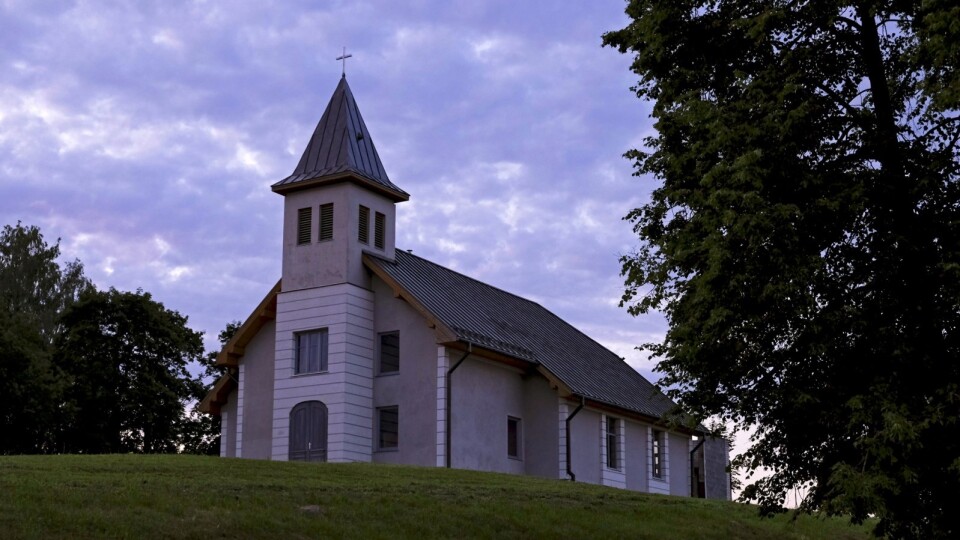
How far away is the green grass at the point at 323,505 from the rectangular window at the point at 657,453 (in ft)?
47.4

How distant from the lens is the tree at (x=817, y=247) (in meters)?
17.1

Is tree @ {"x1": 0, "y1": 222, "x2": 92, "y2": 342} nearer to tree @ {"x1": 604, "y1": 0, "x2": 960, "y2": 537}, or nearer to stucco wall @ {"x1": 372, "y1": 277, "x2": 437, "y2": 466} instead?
stucco wall @ {"x1": 372, "y1": 277, "x2": 437, "y2": 466}

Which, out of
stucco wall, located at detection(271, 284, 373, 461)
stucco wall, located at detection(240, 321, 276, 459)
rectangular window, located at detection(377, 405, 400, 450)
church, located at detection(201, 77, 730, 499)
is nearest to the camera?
stucco wall, located at detection(271, 284, 373, 461)

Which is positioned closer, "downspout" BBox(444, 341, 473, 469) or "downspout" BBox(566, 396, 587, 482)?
"downspout" BBox(444, 341, 473, 469)

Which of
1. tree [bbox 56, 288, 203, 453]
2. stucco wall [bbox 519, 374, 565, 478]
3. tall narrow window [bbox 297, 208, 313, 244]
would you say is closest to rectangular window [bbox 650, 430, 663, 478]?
stucco wall [bbox 519, 374, 565, 478]

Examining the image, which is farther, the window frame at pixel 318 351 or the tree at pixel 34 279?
the tree at pixel 34 279

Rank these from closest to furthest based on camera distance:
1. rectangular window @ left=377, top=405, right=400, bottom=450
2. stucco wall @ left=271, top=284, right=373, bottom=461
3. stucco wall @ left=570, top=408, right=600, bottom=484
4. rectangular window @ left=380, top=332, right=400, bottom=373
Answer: stucco wall @ left=271, top=284, right=373, bottom=461, rectangular window @ left=377, top=405, right=400, bottom=450, rectangular window @ left=380, top=332, right=400, bottom=373, stucco wall @ left=570, top=408, right=600, bottom=484

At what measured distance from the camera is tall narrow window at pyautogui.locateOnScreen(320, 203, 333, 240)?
3809cm

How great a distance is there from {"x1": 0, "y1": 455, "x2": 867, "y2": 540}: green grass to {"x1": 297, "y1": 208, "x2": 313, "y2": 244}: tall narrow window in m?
10.5

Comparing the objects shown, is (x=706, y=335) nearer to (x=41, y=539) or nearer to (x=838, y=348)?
(x=838, y=348)

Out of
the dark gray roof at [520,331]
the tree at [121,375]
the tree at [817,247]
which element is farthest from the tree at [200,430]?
the tree at [817,247]

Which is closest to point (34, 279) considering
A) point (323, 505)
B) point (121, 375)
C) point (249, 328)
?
point (121, 375)

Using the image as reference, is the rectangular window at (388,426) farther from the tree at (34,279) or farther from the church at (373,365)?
the tree at (34,279)

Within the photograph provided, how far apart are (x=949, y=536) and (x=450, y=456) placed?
20.1 m
